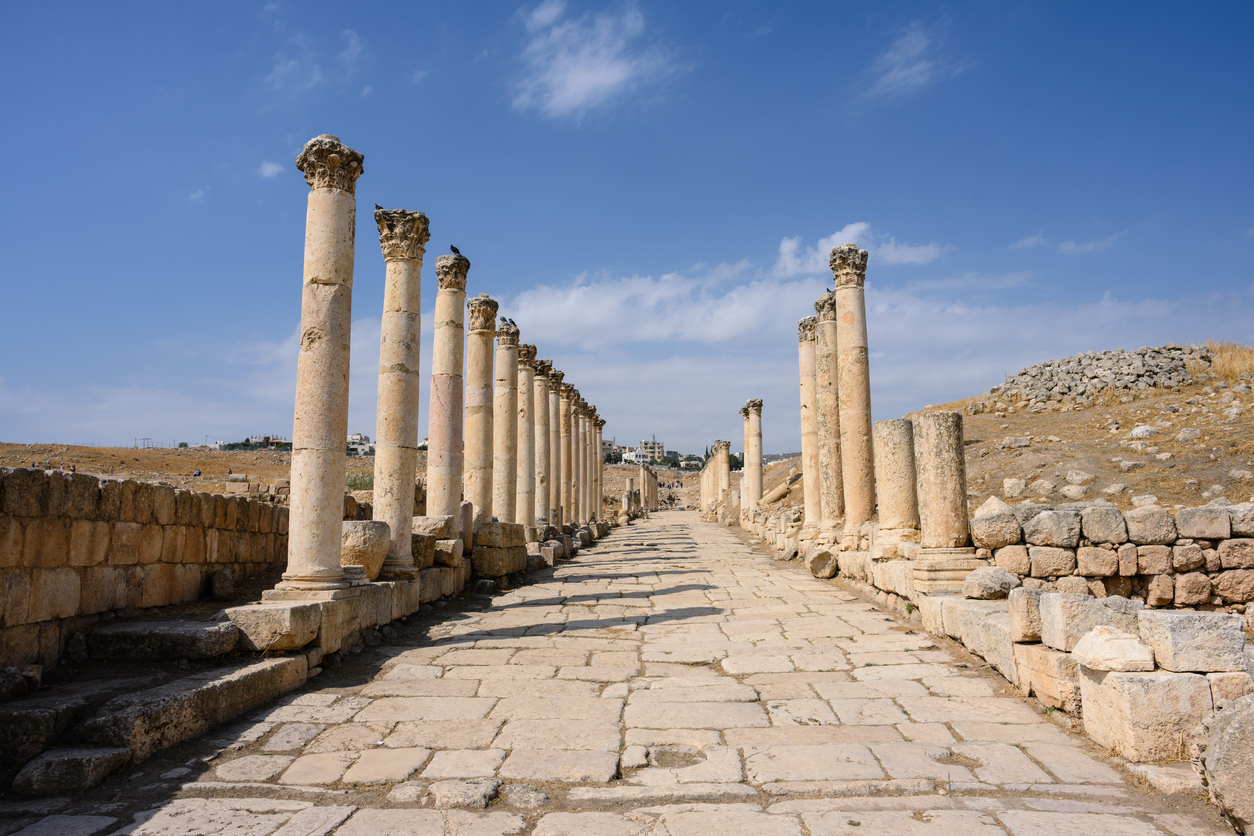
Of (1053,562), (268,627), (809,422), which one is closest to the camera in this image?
(268,627)

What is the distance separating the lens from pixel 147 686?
541cm

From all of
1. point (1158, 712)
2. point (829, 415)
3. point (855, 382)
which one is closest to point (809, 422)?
point (829, 415)

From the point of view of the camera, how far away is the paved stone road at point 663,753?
3.88 m

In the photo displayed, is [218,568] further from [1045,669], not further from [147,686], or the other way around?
[1045,669]

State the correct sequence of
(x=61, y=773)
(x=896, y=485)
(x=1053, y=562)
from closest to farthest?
(x=61, y=773), (x=1053, y=562), (x=896, y=485)

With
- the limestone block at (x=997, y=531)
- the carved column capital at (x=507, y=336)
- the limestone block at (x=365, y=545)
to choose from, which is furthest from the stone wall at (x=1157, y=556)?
the carved column capital at (x=507, y=336)

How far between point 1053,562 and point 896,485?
2.38 metres

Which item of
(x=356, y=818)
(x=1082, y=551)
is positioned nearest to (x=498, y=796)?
(x=356, y=818)

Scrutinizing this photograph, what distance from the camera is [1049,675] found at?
5492mm

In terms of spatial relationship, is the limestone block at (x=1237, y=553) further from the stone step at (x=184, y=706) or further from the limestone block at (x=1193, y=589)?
the stone step at (x=184, y=706)

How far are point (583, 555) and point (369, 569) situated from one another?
38.5 feet

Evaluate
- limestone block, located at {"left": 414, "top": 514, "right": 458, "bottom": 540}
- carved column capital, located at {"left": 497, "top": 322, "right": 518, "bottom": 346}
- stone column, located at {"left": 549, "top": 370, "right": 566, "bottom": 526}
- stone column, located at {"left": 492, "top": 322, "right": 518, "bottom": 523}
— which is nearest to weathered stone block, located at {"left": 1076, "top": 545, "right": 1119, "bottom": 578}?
limestone block, located at {"left": 414, "top": 514, "right": 458, "bottom": 540}

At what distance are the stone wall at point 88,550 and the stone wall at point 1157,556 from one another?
30.6 ft

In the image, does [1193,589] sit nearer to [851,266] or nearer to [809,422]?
[851,266]
